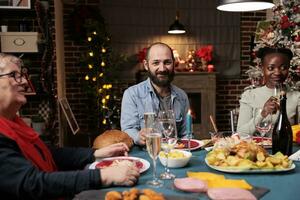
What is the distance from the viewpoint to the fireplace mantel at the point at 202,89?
18.0 ft

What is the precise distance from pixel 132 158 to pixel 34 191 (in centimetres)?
48

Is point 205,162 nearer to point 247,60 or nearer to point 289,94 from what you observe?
point 289,94

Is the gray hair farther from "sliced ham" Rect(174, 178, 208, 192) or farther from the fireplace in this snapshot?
the fireplace

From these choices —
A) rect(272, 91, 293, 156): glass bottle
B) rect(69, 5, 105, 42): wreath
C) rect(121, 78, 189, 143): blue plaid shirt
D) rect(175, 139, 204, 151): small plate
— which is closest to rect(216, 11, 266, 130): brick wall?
rect(69, 5, 105, 42): wreath

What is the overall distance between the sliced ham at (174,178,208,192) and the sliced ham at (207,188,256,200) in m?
0.05

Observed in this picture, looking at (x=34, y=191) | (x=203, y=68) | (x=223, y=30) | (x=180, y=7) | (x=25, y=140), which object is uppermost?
(x=180, y=7)

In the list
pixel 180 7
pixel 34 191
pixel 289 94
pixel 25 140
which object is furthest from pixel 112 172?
pixel 180 7

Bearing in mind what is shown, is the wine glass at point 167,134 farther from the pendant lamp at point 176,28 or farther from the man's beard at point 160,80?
the pendant lamp at point 176,28

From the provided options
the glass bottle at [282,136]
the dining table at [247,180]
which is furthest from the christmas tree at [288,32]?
the dining table at [247,180]

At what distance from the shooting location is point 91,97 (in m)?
5.12

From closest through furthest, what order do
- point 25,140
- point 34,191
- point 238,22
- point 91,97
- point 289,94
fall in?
point 34,191 → point 25,140 → point 289,94 → point 91,97 → point 238,22

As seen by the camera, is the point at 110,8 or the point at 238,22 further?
the point at 238,22

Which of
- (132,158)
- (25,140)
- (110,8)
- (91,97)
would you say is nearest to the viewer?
(25,140)

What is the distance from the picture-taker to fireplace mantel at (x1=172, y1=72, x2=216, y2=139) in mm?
5488
